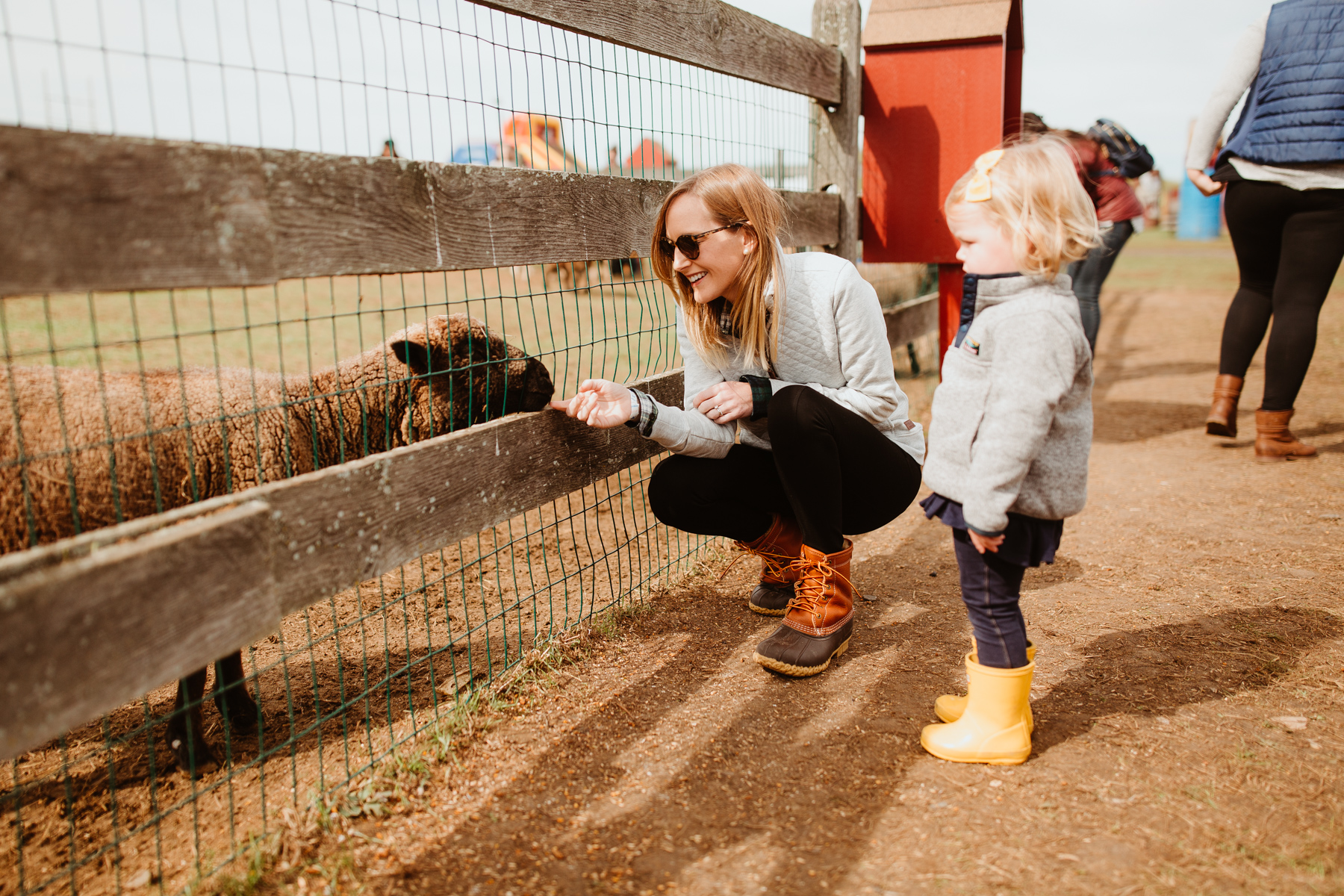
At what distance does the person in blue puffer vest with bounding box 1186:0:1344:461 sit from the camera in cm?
480

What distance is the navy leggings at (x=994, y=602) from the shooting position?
241 cm

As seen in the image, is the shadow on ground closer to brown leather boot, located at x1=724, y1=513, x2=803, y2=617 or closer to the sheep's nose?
brown leather boot, located at x1=724, y1=513, x2=803, y2=617

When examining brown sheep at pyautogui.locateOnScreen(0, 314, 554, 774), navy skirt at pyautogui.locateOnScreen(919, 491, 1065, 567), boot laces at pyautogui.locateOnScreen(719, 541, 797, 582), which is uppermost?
brown sheep at pyautogui.locateOnScreen(0, 314, 554, 774)

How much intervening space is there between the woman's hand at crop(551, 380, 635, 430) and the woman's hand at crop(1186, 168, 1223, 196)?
13.7 ft

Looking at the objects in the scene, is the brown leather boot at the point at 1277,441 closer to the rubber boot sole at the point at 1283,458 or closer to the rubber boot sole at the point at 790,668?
the rubber boot sole at the point at 1283,458

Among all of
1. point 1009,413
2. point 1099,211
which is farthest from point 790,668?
point 1099,211

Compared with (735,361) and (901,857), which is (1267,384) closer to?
(735,361)

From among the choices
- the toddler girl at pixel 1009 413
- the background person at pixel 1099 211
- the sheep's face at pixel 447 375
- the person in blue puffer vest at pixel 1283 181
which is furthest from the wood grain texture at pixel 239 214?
the background person at pixel 1099 211

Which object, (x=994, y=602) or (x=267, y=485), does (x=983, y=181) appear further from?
(x=267, y=485)

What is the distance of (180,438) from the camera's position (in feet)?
9.75

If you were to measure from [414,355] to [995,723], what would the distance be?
2846 mm

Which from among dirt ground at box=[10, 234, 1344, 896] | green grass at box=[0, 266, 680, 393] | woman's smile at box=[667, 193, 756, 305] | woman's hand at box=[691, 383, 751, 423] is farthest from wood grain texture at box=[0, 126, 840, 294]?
green grass at box=[0, 266, 680, 393]

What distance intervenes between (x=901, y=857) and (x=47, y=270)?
2150mm

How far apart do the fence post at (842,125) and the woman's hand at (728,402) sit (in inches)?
83.6
